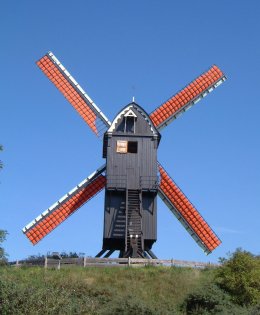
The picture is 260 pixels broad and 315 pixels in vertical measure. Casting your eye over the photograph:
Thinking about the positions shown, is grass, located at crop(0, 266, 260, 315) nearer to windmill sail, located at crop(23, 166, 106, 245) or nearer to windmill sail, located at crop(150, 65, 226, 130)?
windmill sail, located at crop(23, 166, 106, 245)

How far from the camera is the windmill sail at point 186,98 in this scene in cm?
3675

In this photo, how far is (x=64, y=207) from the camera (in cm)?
3453

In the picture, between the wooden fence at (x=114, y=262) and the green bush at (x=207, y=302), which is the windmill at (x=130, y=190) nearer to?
the wooden fence at (x=114, y=262)

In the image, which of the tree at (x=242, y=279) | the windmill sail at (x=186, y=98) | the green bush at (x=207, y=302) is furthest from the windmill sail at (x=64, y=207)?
the green bush at (x=207, y=302)

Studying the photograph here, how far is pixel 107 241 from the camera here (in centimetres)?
3412

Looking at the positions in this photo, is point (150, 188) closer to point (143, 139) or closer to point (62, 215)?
point (143, 139)

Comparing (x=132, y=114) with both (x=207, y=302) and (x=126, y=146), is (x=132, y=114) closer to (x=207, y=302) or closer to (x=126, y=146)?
(x=126, y=146)

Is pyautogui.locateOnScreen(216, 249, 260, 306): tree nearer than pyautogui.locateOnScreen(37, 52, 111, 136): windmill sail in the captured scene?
Yes

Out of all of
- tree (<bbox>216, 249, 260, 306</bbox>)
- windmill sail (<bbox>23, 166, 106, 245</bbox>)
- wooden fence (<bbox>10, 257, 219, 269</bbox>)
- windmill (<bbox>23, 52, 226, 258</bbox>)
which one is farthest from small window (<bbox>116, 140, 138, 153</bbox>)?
tree (<bbox>216, 249, 260, 306</bbox>)

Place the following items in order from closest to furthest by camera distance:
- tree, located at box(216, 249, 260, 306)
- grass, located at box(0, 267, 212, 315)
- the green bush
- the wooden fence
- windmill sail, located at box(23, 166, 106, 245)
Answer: grass, located at box(0, 267, 212, 315) → the green bush → tree, located at box(216, 249, 260, 306) → the wooden fence → windmill sail, located at box(23, 166, 106, 245)

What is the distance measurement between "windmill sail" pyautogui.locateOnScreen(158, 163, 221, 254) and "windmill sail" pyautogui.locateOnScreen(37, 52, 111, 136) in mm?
5082

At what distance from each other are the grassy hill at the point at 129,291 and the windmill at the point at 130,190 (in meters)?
3.26

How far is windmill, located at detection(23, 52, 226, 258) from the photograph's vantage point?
33750 millimetres

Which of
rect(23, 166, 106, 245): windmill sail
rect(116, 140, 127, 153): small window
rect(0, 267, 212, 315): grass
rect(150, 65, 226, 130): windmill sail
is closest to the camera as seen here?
rect(0, 267, 212, 315): grass
